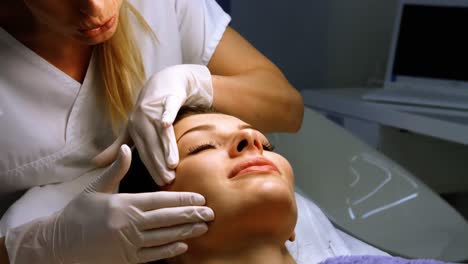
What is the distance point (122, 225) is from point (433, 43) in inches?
67.2

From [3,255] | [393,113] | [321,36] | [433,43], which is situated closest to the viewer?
[3,255]

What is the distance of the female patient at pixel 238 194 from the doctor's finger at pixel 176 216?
0.08 feet

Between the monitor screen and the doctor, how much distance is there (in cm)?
103

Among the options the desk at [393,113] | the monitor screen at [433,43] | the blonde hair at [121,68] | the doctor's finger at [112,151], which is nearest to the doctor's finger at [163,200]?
the doctor's finger at [112,151]

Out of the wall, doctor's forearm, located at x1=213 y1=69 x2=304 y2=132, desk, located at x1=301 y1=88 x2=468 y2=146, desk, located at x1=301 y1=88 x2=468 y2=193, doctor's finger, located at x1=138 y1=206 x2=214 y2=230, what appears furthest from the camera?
the wall

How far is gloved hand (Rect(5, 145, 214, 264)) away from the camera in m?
0.97

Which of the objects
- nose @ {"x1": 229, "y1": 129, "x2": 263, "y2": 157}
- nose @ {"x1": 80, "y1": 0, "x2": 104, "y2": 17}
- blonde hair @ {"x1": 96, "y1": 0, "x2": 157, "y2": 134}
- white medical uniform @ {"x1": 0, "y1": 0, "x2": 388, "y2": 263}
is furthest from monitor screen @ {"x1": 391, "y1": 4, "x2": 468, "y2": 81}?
nose @ {"x1": 80, "y1": 0, "x2": 104, "y2": 17}

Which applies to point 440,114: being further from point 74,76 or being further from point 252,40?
point 74,76

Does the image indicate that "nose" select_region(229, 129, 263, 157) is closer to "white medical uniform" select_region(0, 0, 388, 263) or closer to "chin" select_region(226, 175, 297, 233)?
"chin" select_region(226, 175, 297, 233)

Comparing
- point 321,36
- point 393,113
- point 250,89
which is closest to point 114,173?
point 250,89

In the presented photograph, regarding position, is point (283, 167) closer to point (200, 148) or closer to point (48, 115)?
point (200, 148)

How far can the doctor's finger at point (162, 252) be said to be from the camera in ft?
3.24

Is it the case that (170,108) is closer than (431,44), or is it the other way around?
(170,108)

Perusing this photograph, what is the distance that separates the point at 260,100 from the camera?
4.65 feet
